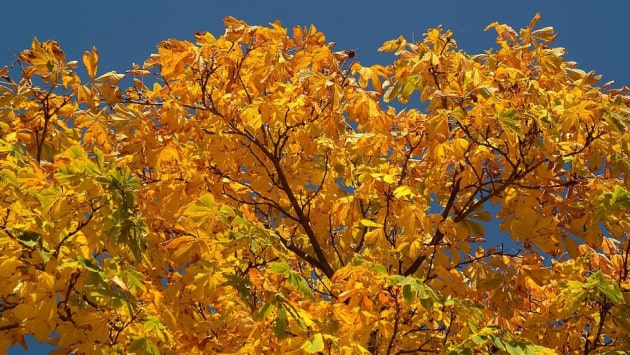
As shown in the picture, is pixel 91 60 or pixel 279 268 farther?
pixel 91 60

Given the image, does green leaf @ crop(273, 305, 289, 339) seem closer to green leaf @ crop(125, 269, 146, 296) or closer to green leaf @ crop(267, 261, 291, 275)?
green leaf @ crop(267, 261, 291, 275)

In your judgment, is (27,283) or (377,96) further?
(377,96)

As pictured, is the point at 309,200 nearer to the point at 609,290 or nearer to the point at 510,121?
the point at 510,121

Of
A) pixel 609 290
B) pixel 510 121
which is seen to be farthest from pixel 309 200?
pixel 609 290

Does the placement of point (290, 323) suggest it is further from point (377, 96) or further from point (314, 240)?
point (377, 96)

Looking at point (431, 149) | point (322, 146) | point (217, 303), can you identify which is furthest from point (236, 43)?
point (217, 303)

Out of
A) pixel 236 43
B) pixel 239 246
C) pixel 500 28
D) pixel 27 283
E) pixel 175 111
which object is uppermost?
pixel 500 28

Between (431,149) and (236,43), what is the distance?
1591mm

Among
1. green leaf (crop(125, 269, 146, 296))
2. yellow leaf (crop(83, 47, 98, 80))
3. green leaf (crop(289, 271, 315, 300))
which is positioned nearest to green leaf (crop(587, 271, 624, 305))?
green leaf (crop(289, 271, 315, 300))

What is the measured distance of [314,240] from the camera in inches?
226

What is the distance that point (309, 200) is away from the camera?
5711 millimetres

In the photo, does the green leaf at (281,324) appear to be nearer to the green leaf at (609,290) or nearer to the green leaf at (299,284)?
the green leaf at (299,284)

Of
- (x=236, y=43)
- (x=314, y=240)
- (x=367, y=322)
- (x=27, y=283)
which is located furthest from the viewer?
(x=314, y=240)

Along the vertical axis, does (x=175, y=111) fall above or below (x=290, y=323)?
above
